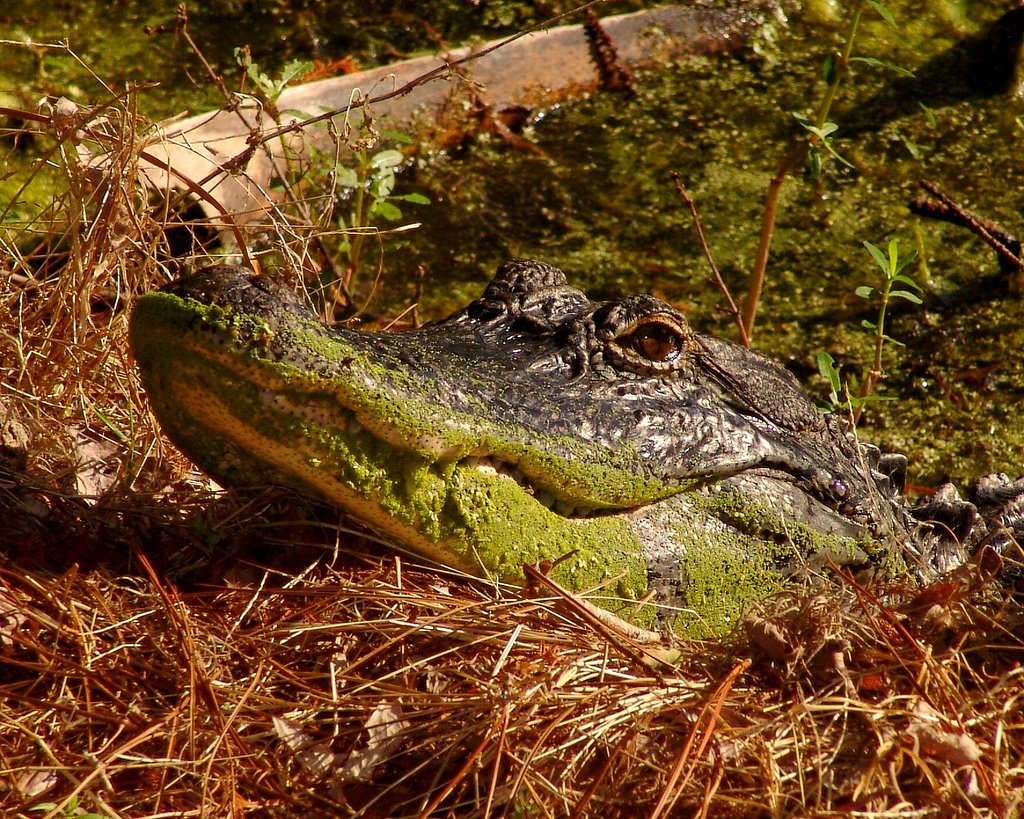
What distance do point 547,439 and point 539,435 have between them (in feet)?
0.08

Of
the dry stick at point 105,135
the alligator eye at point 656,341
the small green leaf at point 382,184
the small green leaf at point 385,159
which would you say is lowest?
the alligator eye at point 656,341

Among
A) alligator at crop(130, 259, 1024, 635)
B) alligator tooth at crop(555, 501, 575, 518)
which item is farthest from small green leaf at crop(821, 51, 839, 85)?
alligator tooth at crop(555, 501, 575, 518)

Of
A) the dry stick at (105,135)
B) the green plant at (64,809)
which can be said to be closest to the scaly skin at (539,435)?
the green plant at (64,809)

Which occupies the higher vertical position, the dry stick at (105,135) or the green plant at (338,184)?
the dry stick at (105,135)

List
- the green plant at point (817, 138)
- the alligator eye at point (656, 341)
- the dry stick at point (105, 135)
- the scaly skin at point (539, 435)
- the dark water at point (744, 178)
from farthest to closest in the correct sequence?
the dark water at point (744, 178) → the green plant at point (817, 138) → the dry stick at point (105, 135) → the alligator eye at point (656, 341) → the scaly skin at point (539, 435)

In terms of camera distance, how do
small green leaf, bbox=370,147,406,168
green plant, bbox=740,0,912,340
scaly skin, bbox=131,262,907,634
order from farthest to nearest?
small green leaf, bbox=370,147,406,168 → green plant, bbox=740,0,912,340 → scaly skin, bbox=131,262,907,634

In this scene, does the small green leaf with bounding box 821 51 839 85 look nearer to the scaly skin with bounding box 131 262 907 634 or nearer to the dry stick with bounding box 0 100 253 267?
the scaly skin with bounding box 131 262 907 634

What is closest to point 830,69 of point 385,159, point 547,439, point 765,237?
point 765,237

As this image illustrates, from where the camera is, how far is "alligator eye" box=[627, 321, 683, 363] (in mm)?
3082

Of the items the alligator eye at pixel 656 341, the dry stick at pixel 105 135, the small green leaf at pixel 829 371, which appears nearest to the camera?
the alligator eye at pixel 656 341

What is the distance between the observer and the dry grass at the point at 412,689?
2342 mm

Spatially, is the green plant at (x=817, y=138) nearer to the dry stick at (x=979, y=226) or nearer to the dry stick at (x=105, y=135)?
the dry stick at (x=979, y=226)

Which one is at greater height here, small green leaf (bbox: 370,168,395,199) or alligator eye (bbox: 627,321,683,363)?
small green leaf (bbox: 370,168,395,199)

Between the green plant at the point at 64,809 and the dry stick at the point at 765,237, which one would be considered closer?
the green plant at the point at 64,809
